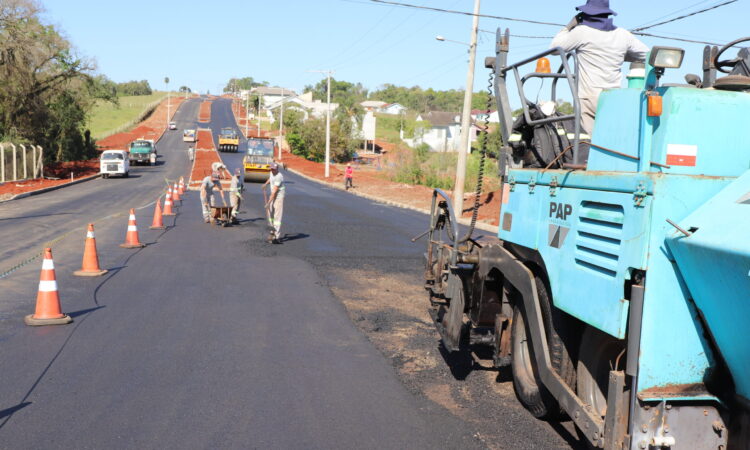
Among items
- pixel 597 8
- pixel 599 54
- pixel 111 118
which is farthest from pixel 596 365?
pixel 111 118

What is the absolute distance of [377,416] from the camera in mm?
5074

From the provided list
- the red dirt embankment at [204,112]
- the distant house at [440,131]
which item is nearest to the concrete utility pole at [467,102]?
the distant house at [440,131]

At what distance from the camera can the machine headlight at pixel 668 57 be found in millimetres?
3490

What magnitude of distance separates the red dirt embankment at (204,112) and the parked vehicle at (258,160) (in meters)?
76.8

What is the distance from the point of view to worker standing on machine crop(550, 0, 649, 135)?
209 inches

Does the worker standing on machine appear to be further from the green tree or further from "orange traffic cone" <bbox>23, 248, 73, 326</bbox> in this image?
the green tree

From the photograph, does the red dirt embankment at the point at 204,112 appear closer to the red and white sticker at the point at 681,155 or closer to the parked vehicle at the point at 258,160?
the parked vehicle at the point at 258,160

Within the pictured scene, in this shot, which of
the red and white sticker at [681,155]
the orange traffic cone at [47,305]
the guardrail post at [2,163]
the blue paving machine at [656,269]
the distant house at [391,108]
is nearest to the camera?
the blue paving machine at [656,269]

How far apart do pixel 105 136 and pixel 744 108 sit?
3523 inches

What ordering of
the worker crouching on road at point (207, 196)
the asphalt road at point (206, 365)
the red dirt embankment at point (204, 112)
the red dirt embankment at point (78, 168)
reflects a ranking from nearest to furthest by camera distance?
1. the asphalt road at point (206, 365)
2. the worker crouching on road at point (207, 196)
3. the red dirt embankment at point (78, 168)
4. the red dirt embankment at point (204, 112)

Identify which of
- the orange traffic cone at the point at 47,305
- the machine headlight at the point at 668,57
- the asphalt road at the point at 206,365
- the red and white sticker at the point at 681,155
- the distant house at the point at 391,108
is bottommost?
the asphalt road at the point at 206,365

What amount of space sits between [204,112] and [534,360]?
127153 mm

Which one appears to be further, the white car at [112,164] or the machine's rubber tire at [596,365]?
the white car at [112,164]

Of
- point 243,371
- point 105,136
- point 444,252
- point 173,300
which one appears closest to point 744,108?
point 444,252
